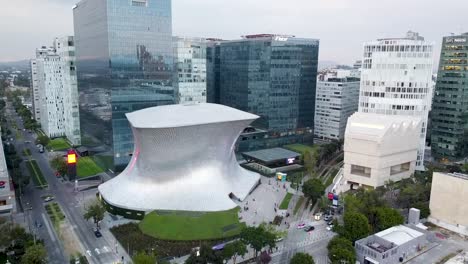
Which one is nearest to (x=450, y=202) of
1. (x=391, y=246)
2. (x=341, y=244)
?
(x=391, y=246)

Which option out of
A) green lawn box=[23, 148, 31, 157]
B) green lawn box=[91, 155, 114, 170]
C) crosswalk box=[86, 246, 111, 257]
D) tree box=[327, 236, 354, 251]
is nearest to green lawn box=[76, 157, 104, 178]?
green lawn box=[91, 155, 114, 170]

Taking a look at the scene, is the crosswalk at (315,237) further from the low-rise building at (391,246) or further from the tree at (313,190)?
the tree at (313,190)

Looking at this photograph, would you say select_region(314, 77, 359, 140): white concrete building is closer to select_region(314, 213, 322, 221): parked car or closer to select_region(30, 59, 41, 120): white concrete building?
select_region(314, 213, 322, 221): parked car

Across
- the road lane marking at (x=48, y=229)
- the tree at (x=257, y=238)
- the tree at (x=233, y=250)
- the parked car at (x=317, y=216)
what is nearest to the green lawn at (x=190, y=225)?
the tree at (x=257, y=238)

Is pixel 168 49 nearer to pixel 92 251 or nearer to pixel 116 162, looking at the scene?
pixel 116 162

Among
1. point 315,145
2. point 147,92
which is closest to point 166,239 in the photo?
point 147,92
